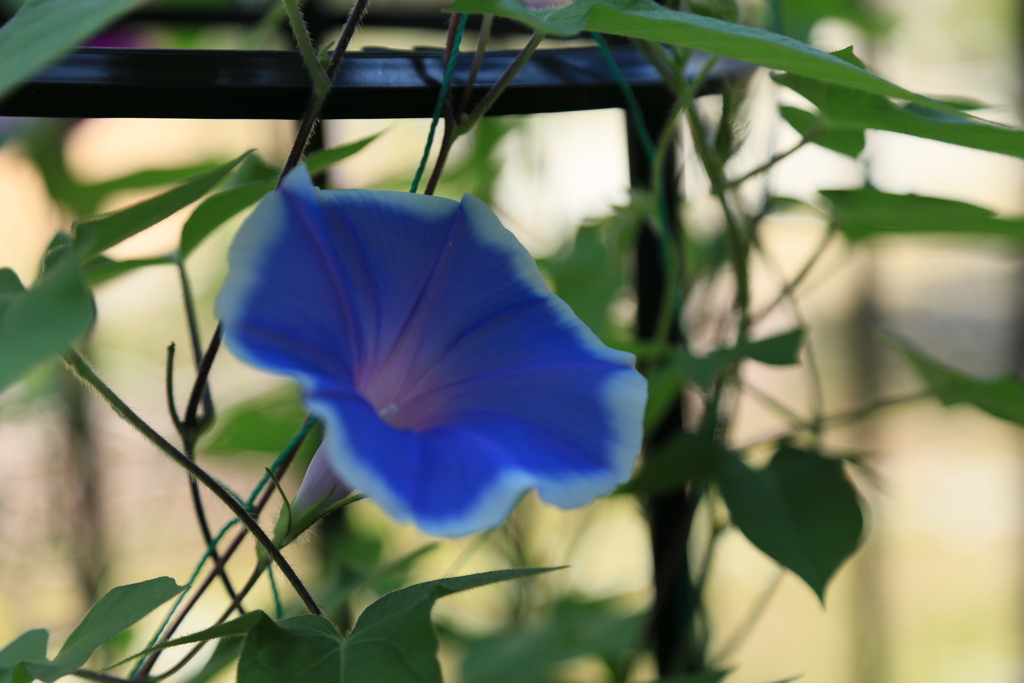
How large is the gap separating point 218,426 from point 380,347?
555 millimetres

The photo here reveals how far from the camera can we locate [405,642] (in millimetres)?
285

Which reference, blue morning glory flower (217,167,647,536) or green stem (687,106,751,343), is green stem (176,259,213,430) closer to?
blue morning glory flower (217,167,647,536)

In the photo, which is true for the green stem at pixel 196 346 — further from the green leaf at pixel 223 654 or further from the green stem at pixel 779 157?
the green stem at pixel 779 157

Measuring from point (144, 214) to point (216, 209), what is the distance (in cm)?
9

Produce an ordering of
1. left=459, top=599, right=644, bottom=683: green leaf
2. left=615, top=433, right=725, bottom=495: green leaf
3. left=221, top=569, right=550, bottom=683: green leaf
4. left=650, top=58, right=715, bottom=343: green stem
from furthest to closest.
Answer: left=459, top=599, right=644, bottom=683: green leaf < left=615, top=433, right=725, bottom=495: green leaf < left=650, top=58, right=715, bottom=343: green stem < left=221, top=569, right=550, bottom=683: green leaf

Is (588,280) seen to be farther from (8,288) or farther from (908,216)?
(8,288)

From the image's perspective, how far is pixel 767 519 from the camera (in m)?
→ 0.46

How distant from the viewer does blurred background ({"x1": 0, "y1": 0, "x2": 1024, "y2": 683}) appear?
0.91 meters

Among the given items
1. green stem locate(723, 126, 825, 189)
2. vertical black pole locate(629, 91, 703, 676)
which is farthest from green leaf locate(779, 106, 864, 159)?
vertical black pole locate(629, 91, 703, 676)

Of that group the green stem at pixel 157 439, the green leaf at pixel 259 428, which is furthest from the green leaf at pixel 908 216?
the green leaf at pixel 259 428

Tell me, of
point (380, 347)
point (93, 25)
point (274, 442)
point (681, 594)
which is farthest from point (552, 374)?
point (274, 442)

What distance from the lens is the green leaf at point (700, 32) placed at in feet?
0.80

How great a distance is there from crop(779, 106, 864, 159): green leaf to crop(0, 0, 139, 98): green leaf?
0.34 meters

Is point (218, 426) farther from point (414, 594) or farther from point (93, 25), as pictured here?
point (93, 25)
